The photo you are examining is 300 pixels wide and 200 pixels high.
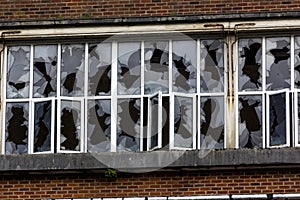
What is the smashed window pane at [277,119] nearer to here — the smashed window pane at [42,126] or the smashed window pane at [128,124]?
the smashed window pane at [128,124]

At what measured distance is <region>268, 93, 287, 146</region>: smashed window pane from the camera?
2002cm

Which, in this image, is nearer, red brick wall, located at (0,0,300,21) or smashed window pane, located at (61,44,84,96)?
red brick wall, located at (0,0,300,21)

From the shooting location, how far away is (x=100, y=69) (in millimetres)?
20703

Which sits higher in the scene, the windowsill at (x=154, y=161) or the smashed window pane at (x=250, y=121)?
the smashed window pane at (x=250, y=121)

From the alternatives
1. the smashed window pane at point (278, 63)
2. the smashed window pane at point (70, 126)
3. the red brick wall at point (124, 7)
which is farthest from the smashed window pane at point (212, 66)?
the smashed window pane at point (70, 126)

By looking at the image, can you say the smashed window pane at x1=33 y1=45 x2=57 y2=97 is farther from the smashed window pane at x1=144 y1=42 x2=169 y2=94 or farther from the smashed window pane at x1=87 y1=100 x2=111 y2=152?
the smashed window pane at x1=144 y1=42 x2=169 y2=94

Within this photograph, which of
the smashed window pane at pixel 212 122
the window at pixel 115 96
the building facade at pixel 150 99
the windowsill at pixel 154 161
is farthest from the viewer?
the window at pixel 115 96

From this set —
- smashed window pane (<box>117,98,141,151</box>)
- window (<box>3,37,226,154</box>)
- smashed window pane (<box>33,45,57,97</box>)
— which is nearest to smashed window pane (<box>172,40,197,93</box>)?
window (<box>3,37,226,154</box>)

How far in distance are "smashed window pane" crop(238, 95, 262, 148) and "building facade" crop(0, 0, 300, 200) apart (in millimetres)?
16

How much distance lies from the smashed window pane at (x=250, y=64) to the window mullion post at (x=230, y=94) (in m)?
0.12

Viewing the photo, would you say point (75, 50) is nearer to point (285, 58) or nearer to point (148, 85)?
point (148, 85)

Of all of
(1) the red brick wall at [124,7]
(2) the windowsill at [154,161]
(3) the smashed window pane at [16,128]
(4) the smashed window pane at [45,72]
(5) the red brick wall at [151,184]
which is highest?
(1) the red brick wall at [124,7]

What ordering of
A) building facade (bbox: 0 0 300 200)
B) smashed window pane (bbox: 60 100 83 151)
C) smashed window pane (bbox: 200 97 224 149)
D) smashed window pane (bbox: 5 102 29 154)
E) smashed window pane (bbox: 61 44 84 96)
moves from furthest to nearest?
smashed window pane (bbox: 61 44 84 96)
smashed window pane (bbox: 5 102 29 154)
smashed window pane (bbox: 60 100 83 151)
smashed window pane (bbox: 200 97 224 149)
building facade (bbox: 0 0 300 200)

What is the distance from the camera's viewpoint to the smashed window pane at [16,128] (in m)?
20.6
